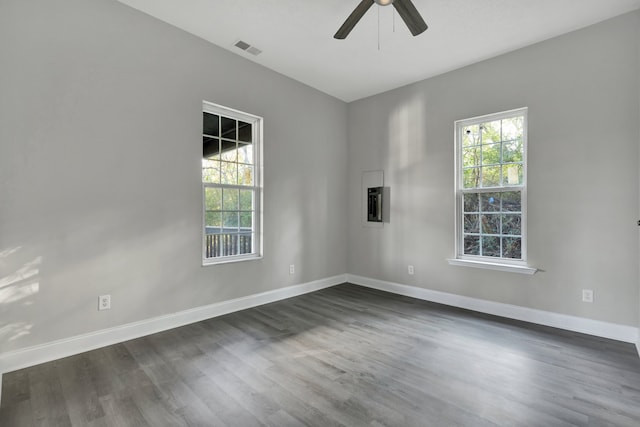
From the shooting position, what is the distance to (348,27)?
2611 mm

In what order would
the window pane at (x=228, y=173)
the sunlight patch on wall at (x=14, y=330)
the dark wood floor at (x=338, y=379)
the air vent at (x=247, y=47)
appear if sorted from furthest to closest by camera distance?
the window pane at (x=228, y=173) < the air vent at (x=247, y=47) < the sunlight patch on wall at (x=14, y=330) < the dark wood floor at (x=338, y=379)

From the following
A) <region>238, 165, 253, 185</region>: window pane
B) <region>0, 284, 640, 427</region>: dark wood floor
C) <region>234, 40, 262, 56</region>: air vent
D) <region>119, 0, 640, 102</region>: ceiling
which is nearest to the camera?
<region>0, 284, 640, 427</region>: dark wood floor

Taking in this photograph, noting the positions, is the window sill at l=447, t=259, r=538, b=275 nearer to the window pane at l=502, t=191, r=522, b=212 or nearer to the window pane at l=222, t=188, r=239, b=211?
the window pane at l=502, t=191, r=522, b=212

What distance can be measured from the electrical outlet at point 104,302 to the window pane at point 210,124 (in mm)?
1927

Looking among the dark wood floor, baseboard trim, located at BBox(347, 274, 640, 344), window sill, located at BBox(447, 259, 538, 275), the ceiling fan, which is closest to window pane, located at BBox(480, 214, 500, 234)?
window sill, located at BBox(447, 259, 538, 275)

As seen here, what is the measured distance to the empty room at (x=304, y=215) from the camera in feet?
7.07

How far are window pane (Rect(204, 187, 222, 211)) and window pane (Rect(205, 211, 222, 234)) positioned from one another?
7cm

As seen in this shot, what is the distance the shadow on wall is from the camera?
2295 mm

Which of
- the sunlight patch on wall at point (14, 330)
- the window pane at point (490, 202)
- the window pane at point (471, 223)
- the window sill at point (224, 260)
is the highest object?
the window pane at point (490, 202)

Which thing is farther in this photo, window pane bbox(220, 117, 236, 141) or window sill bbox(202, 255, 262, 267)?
window pane bbox(220, 117, 236, 141)

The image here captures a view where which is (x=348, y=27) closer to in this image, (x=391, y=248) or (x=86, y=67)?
(x=86, y=67)

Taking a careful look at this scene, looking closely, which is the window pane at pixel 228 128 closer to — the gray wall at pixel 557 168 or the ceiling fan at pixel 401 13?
the ceiling fan at pixel 401 13

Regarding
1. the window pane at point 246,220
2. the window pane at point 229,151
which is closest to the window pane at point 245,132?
the window pane at point 229,151

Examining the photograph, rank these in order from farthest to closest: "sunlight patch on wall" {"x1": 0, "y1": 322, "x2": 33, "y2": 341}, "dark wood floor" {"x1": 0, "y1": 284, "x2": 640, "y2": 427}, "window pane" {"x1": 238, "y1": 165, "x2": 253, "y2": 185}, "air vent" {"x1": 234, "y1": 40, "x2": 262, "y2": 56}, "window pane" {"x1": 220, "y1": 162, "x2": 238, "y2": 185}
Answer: "window pane" {"x1": 238, "y1": 165, "x2": 253, "y2": 185}
"window pane" {"x1": 220, "y1": 162, "x2": 238, "y2": 185}
"air vent" {"x1": 234, "y1": 40, "x2": 262, "y2": 56}
"sunlight patch on wall" {"x1": 0, "y1": 322, "x2": 33, "y2": 341}
"dark wood floor" {"x1": 0, "y1": 284, "x2": 640, "y2": 427}
